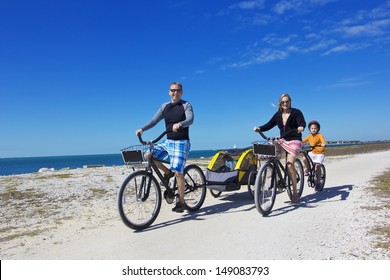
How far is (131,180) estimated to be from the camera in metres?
5.91

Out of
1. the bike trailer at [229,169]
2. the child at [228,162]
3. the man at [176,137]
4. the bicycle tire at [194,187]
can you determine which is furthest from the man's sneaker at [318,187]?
the man at [176,137]

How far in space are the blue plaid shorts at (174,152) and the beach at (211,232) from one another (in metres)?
1.16

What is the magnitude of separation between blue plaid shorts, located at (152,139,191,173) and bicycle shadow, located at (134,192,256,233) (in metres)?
1.08

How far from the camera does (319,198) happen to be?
28.3 ft

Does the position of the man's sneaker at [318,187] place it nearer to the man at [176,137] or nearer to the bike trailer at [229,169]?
the bike trailer at [229,169]

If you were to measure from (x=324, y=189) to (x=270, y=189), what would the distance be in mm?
4160

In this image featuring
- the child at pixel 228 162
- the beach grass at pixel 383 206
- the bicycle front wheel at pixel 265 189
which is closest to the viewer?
the beach grass at pixel 383 206

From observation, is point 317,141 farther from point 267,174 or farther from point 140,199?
point 140,199

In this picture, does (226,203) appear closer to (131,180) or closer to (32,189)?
(131,180)

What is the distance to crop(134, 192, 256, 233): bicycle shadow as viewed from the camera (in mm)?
6460

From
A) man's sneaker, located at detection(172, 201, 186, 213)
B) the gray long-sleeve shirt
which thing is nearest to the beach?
man's sneaker, located at detection(172, 201, 186, 213)

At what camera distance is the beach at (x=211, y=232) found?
14.9ft

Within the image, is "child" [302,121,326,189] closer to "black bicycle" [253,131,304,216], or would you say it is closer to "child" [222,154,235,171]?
"child" [222,154,235,171]

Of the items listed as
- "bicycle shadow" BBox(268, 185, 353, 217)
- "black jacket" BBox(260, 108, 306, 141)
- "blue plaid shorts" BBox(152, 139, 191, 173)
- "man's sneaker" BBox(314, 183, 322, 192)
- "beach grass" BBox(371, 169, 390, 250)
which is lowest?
"beach grass" BBox(371, 169, 390, 250)
